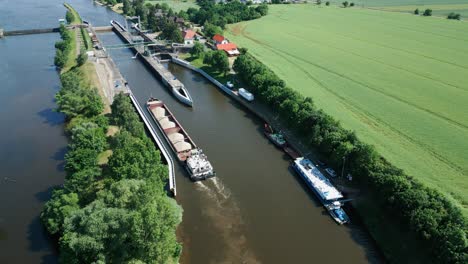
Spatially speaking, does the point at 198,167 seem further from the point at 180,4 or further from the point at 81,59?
the point at 180,4

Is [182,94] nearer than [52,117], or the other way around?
[52,117]

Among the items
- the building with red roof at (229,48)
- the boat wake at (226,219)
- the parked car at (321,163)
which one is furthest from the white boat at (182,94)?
the parked car at (321,163)

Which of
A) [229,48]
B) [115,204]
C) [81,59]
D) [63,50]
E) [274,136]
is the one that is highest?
[229,48]

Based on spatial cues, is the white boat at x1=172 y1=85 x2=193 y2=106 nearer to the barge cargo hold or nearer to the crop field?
the barge cargo hold

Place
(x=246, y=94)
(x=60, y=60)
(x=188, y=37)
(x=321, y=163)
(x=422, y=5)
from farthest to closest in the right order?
(x=422, y=5) → (x=188, y=37) → (x=60, y=60) → (x=246, y=94) → (x=321, y=163)

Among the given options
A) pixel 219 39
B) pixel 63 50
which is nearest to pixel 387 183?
pixel 219 39

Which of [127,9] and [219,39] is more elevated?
[127,9]
